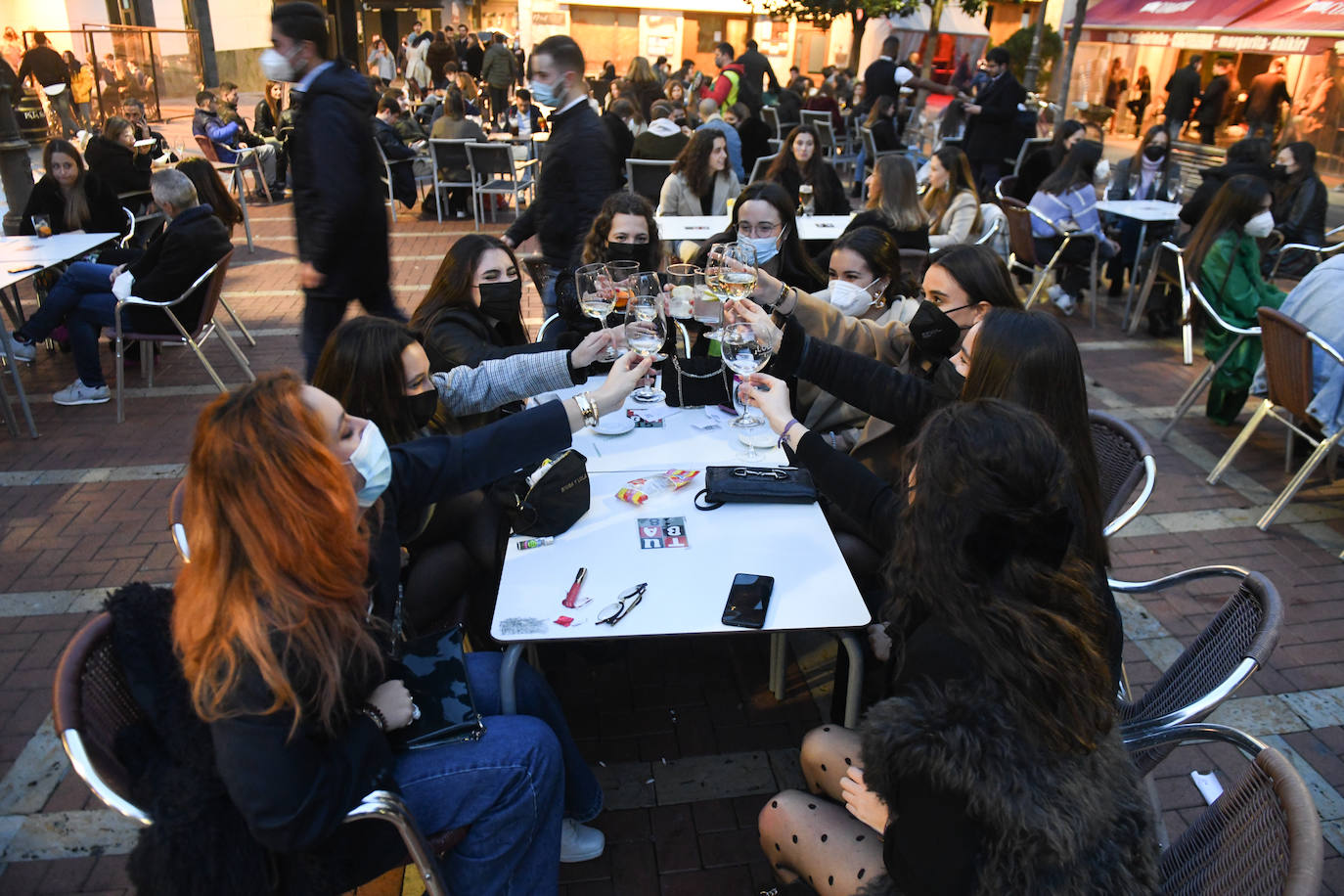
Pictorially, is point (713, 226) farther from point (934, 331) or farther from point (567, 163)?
point (934, 331)

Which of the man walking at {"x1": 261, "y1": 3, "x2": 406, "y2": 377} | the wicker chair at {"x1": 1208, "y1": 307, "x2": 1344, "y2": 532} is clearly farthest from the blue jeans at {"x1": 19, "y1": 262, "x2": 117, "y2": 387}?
the wicker chair at {"x1": 1208, "y1": 307, "x2": 1344, "y2": 532}

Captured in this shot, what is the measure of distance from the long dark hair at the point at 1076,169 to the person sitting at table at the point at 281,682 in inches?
247

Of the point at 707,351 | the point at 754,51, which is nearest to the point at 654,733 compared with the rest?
the point at 707,351

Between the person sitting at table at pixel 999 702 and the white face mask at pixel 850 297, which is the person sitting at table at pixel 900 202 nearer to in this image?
the white face mask at pixel 850 297

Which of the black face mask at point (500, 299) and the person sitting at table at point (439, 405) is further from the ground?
the black face mask at point (500, 299)

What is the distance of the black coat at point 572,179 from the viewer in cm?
438

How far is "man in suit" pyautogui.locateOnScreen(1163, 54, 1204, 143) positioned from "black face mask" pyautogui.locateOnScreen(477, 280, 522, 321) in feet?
46.3

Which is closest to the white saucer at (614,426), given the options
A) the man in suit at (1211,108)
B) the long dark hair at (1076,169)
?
the long dark hair at (1076,169)

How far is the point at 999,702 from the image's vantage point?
1.39 meters

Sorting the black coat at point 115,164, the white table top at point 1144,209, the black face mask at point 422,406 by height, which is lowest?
the black face mask at point 422,406

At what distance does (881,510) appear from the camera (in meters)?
2.20

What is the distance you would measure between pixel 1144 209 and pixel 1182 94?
9.10 m

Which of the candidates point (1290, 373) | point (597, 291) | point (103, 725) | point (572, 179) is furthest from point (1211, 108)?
point (103, 725)

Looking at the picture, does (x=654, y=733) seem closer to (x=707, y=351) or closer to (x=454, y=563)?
(x=454, y=563)
